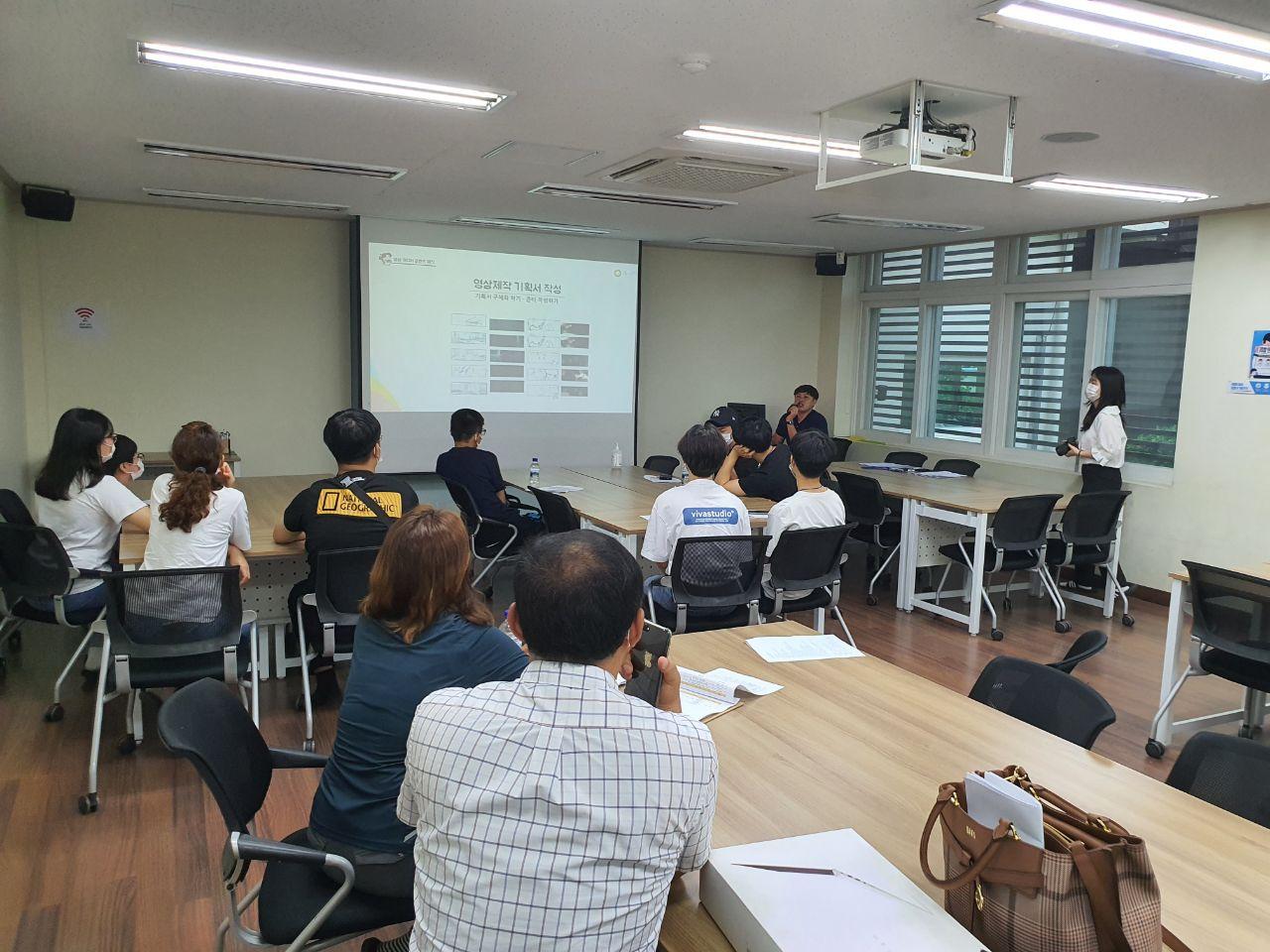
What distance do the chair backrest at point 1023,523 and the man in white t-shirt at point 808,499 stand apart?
1702 mm

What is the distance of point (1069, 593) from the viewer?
21.6 feet

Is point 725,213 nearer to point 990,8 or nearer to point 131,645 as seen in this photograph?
point 990,8

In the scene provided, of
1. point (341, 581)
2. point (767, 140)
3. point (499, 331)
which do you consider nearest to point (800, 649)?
point (341, 581)

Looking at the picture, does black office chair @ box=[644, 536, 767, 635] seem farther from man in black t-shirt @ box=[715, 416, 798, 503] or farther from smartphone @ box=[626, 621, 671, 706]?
smartphone @ box=[626, 621, 671, 706]

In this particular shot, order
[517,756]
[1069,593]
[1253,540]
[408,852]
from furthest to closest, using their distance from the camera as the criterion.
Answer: [1069,593], [1253,540], [408,852], [517,756]

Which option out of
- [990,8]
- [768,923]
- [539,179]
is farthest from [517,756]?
[539,179]

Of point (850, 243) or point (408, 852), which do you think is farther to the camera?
point (850, 243)

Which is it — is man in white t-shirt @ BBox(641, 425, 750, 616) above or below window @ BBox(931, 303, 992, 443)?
below

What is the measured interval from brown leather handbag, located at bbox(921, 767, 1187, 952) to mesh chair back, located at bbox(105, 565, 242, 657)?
285cm

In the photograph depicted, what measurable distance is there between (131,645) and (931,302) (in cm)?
740

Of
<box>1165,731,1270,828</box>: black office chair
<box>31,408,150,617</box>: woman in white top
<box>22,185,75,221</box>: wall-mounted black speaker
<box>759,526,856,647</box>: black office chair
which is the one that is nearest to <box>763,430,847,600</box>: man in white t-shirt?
<box>759,526,856,647</box>: black office chair

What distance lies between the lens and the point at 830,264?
9.09 m

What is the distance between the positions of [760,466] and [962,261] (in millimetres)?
3959

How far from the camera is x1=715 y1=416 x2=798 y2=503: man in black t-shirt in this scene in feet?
17.9
